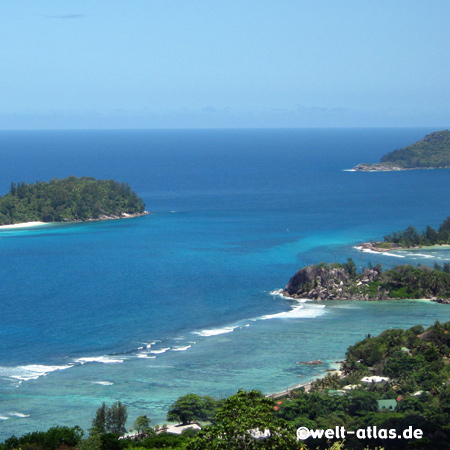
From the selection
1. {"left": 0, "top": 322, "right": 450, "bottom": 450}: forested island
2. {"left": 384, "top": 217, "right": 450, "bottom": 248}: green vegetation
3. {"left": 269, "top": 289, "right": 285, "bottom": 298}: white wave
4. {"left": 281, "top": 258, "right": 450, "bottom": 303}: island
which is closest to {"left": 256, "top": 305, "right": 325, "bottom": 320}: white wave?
{"left": 281, "top": 258, "right": 450, "bottom": 303}: island

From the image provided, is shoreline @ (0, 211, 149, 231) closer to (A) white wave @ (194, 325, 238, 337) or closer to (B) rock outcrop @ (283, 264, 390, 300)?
(B) rock outcrop @ (283, 264, 390, 300)

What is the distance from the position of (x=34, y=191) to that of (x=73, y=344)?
252ft

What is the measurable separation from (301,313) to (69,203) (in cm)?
6717

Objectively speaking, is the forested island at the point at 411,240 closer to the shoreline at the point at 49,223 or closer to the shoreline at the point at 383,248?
the shoreline at the point at 383,248

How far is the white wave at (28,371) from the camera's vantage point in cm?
5259

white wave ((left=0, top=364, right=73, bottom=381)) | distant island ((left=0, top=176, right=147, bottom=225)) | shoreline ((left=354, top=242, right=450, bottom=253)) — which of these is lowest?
white wave ((left=0, top=364, right=73, bottom=381))

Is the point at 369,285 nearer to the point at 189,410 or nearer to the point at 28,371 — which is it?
the point at 28,371

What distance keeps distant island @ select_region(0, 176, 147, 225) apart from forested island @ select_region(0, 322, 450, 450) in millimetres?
79534

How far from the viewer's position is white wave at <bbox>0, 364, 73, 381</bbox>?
5259 centimetres

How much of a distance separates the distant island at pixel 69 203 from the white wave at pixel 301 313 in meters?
62.3

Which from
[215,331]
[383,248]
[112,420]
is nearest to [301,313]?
[215,331]

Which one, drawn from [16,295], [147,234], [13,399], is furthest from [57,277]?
[13,399]

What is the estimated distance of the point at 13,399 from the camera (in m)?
48.4

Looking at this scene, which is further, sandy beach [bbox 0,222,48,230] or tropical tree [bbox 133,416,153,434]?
sandy beach [bbox 0,222,48,230]
